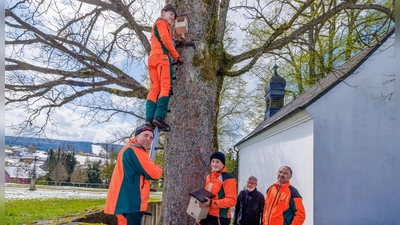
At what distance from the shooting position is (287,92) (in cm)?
2064

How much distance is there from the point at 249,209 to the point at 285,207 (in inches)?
41.7

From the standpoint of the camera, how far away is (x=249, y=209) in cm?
591

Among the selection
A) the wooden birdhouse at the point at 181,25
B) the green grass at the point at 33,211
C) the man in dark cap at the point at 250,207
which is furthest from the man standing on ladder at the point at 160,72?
the green grass at the point at 33,211

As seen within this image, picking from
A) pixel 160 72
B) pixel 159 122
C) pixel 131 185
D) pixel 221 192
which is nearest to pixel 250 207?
pixel 221 192

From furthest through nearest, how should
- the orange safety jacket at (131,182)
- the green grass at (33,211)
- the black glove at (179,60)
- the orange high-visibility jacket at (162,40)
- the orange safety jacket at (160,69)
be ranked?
the green grass at (33,211) < the black glove at (179,60) < the orange high-visibility jacket at (162,40) < the orange safety jacket at (160,69) < the orange safety jacket at (131,182)

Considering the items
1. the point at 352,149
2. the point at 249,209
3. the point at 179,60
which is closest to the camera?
the point at 179,60

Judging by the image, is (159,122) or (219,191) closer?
(159,122)

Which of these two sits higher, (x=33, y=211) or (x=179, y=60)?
(x=179, y=60)

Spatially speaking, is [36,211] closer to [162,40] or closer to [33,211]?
[33,211]

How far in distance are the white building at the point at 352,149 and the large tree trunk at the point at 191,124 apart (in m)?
5.46

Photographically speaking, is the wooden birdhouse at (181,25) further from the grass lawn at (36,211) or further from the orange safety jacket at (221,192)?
the grass lawn at (36,211)

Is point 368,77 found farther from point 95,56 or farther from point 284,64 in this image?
point 284,64

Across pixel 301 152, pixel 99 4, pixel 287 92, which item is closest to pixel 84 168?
pixel 287 92

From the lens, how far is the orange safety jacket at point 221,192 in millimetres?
3898
